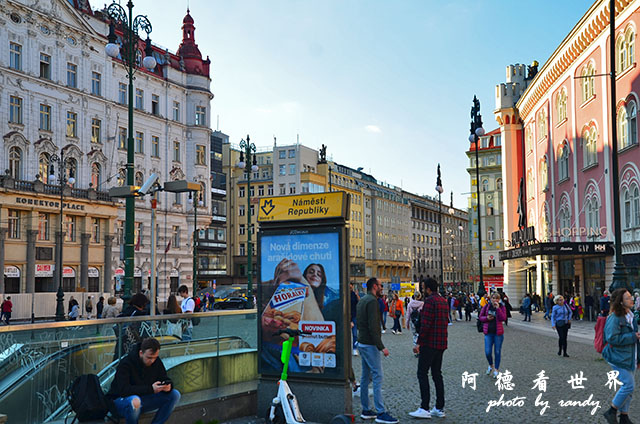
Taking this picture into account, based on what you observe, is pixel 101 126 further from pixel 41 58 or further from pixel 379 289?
pixel 379 289

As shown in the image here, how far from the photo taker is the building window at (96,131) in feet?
176

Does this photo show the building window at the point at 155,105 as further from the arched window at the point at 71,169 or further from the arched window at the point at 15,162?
the arched window at the point at 15,162

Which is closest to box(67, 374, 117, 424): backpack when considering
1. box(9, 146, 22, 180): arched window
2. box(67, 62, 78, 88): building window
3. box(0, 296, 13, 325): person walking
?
box(0, 296, 13, 325): person walking

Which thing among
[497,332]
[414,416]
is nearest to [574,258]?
[497,332]

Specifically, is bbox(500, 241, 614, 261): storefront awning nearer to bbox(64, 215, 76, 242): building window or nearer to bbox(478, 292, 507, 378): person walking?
bbox(478, 292, 507, 378): person walking

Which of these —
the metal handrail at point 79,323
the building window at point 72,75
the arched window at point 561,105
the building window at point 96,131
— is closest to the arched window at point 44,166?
the building window at point 96,131

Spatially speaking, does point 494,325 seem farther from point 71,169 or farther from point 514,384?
point 71,169

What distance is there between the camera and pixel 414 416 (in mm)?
10219

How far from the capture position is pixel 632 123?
32.7 meters

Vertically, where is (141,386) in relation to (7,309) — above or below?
above

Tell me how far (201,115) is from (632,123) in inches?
1618

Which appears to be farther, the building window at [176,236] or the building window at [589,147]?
the building window at [176,236]

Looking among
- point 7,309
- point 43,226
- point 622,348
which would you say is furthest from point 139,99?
point 622,348

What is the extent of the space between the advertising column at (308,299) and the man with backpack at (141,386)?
2330mm
